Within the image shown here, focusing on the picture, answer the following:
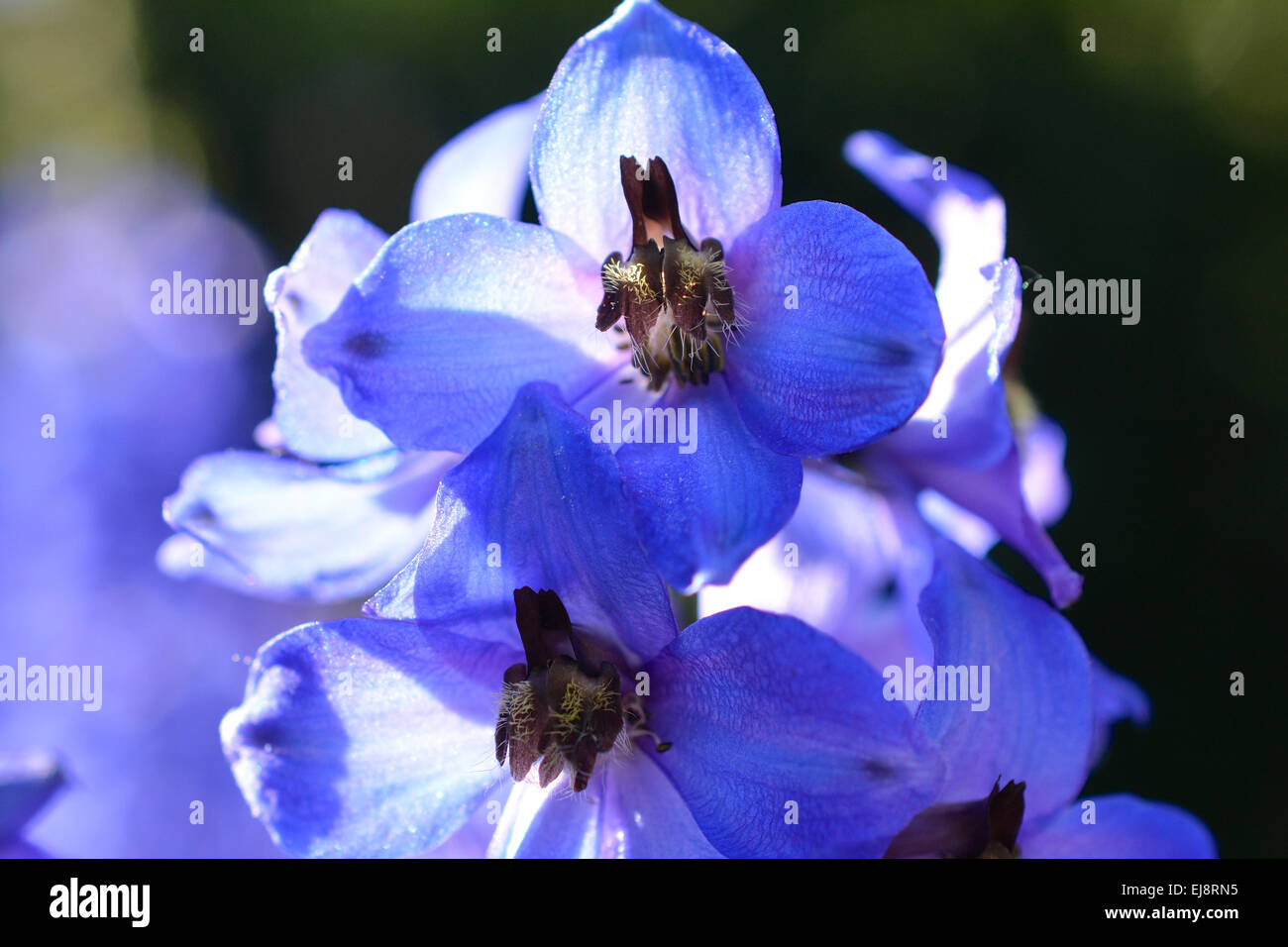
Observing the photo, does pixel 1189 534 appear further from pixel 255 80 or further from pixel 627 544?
pixel 255 80

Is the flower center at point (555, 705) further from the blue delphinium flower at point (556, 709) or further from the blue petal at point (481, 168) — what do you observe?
the blue petal at point (481, 168)

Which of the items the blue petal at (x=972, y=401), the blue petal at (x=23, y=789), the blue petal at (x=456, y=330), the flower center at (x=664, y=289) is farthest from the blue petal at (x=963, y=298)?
the blue petal at (x=23, y=789)

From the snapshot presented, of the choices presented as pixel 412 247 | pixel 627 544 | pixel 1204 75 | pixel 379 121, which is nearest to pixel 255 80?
pixel 379 121

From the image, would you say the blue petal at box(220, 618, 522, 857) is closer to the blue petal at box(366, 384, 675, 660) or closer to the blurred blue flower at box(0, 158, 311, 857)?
the blue petal at box(366, 384, 675, 660)

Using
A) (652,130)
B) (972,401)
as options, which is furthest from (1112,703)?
(652,130)

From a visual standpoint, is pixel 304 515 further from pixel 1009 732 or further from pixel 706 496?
pixel 1009 732

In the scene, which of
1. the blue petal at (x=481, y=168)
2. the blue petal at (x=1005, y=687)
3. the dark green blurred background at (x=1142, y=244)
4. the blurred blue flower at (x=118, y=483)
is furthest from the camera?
the dark green blurred background at (x=1142, y=244)
